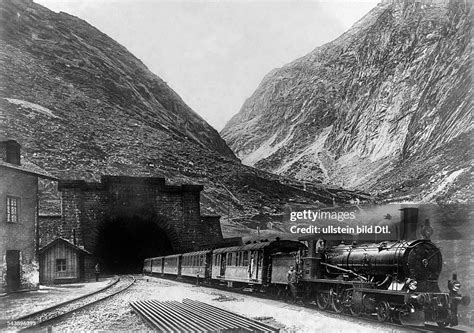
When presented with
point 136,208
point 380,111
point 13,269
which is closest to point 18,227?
point 13,269

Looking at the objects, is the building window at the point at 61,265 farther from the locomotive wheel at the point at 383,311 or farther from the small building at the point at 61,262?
the locomotive wheel at the point at 383,311

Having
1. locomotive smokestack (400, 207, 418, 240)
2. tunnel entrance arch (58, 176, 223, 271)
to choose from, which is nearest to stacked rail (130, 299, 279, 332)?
locomotive smokestack (400, 207, 418, 240)

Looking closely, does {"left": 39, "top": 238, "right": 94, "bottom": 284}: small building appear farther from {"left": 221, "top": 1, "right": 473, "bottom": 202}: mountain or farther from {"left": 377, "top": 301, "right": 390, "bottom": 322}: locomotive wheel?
{"left": 221, "top": 1, "right": 473, "bottom": 202}: mountain

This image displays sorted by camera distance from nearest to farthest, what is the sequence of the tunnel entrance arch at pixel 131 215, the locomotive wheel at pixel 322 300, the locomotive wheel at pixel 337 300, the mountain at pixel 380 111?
the locomotive wheel at pixel 337 300
the locomotive wheel at pixel 322 300
the tunnel entrance arch at pixel 131 215
the mountain at pixel 380 111

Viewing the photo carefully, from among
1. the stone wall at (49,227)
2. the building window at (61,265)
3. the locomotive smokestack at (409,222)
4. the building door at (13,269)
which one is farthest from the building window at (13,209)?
the stone wall at (49,227)

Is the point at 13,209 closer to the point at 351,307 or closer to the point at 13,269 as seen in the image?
the point at 13,269

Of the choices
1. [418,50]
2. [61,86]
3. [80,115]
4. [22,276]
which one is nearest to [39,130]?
[80,115]

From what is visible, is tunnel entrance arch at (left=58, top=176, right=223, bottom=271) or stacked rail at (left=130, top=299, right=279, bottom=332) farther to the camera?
tunnel entrance arch at (left=58, top=176, right=223, bottom=271)
